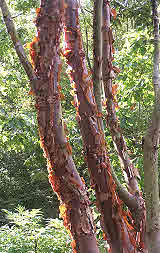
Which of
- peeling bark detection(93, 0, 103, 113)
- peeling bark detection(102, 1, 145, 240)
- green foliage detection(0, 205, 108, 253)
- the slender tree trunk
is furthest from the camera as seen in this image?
green foliage detection(0, 205, 108, 253)

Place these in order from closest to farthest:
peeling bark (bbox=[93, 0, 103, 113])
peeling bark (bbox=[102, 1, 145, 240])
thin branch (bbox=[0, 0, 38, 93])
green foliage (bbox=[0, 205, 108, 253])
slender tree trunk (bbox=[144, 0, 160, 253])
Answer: slender tree trunk (bbox=[144, 0, 160, 253]), thin branch (bbox=[0, 0, 38, 93]), peeling bark (bbox=[93, 0, 103, 113]), peeling bark (bbox=[102, 1, 145, 240]), green foliage (bbox=[0, 205, 108, 253])

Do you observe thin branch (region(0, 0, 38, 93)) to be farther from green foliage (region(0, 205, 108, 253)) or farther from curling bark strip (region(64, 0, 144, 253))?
green foliage (region(0, 205, 108, 253))

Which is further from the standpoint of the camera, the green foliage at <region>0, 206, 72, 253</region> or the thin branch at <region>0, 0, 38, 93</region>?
the green foliage at <region>0, 206, 72, 253</region>

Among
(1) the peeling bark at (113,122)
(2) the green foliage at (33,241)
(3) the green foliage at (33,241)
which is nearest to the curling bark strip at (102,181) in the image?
(1) the peeling bark at (113,122)

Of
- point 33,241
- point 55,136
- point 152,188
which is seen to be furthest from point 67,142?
point 33,241

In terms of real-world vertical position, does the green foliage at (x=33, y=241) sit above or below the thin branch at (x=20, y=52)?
below

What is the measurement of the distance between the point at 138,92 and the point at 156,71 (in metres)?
2.27

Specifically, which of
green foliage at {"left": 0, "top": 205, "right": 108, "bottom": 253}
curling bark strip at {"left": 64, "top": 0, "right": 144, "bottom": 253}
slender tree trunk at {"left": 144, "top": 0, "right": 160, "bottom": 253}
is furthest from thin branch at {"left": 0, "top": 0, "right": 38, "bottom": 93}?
green foliage at {"left": 0, "top": 205, "right": 108, "bottom": 253}

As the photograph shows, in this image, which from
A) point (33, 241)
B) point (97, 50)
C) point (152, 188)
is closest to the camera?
point (152, 188)

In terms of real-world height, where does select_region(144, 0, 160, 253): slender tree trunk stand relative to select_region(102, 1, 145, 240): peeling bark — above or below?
below

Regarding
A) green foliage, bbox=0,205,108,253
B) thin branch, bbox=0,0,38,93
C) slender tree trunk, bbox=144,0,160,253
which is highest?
thin branch, bbox=0,0,38,93

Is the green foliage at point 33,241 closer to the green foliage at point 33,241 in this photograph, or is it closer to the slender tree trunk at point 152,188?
the green foliage at point 33,241

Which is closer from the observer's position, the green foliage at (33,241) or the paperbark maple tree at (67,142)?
the paperbark maple tree at (67,142)

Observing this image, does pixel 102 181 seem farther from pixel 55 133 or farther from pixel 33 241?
pixel 33 241
